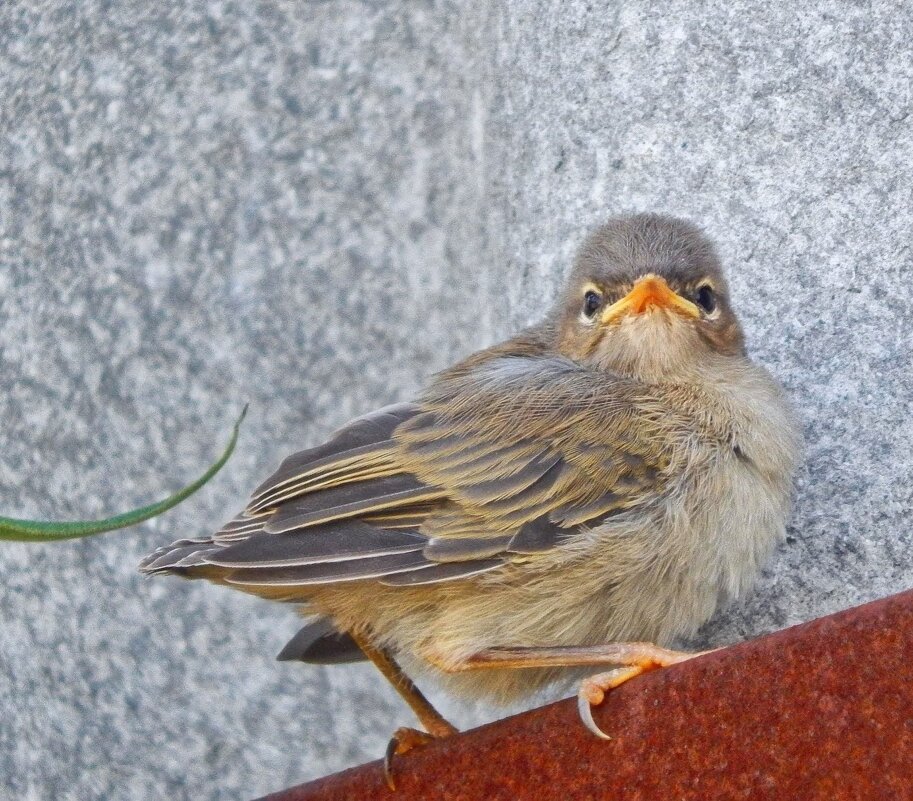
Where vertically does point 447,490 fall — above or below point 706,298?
above

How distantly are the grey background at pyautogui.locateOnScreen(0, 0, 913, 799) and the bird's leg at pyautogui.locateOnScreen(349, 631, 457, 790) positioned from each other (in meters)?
0.55

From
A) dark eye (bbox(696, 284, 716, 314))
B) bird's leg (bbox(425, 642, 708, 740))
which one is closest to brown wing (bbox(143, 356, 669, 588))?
bird's leg (bbox(425, 642, 708, 740))

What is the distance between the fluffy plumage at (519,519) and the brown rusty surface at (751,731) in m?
0.57

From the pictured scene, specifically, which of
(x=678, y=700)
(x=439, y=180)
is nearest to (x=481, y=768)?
(x=678, y=700)

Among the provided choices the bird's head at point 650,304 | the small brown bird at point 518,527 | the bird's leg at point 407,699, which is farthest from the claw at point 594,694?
the bird's head at point 650,304

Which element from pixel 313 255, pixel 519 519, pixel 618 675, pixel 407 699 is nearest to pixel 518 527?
pixel 519 519

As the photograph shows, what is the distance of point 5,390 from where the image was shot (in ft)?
11.0

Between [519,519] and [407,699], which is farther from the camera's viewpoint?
[407,699]

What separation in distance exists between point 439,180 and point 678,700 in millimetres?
2147

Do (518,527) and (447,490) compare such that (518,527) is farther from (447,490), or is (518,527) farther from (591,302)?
(591,302)

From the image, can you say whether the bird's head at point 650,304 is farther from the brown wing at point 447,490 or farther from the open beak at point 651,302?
the brown wing at point 447,490

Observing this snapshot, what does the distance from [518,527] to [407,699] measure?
565 millimetres

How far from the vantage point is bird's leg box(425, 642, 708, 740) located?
89.2 inches

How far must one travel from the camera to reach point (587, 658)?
2410 mm
